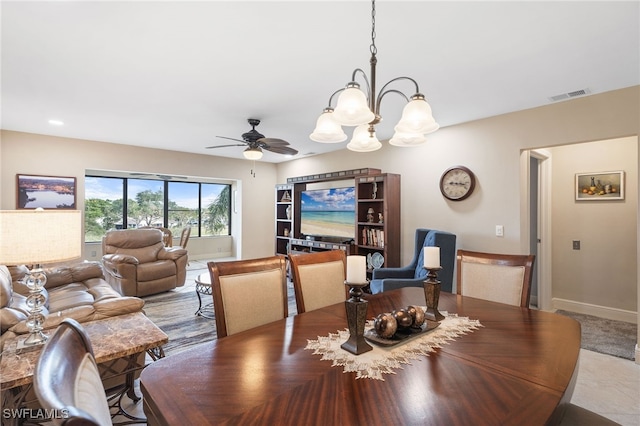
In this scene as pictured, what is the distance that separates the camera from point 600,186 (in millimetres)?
3842

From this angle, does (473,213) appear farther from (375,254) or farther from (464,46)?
(464,46)

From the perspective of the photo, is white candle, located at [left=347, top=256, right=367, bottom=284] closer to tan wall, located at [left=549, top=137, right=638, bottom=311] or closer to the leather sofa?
tan wall, located at [left=549, top=137, right=638, bottom=311]

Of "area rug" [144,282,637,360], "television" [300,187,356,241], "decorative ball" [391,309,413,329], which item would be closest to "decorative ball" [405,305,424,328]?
"decorative ball" [391,309,413,329]

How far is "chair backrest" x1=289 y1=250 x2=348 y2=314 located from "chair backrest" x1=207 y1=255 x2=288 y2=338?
11cm

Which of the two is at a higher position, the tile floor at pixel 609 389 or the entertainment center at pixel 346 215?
the entertainment center at pixel 346 215

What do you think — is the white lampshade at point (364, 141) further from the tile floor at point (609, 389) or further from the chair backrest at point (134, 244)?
the chair backrest at point (134, 244)

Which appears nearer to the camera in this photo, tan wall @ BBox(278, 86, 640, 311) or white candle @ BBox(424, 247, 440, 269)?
white candle @ BBox(424, 247, 440, 269)

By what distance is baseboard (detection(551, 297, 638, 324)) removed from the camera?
360 cm

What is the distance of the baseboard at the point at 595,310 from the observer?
3.60 metres

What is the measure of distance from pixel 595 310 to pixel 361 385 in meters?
4.42

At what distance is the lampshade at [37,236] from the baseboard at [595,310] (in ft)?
17.1

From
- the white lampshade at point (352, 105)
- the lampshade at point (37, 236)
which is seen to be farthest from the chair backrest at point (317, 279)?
the lampshade at point (37, 236)

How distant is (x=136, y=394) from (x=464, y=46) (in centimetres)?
342

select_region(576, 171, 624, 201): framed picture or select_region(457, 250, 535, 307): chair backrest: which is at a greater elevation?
select_region(576, 171, 624, 201): framed picture
